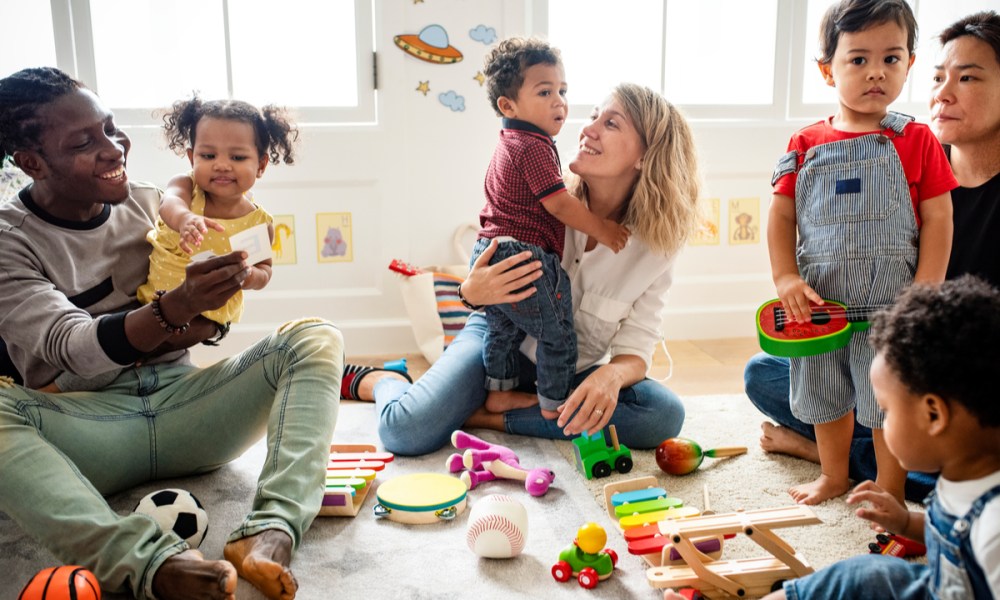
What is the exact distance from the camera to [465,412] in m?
2.10

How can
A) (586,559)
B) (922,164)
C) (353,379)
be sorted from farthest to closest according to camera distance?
(353,379) → (922,164) → (586,559)

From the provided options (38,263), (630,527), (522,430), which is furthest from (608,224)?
(38,263)

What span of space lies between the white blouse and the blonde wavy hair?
74 mm

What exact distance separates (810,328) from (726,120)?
179 cm

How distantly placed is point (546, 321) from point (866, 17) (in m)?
0.90

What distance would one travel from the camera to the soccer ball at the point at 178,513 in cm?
145

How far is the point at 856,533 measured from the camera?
1.56 meters

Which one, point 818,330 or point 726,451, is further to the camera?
point 726,451

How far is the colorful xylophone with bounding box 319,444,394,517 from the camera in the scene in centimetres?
166

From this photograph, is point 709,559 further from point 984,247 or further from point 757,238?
point 757,238

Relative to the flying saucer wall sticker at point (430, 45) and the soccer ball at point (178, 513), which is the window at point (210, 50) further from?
the soccer ball at point (178, 513)

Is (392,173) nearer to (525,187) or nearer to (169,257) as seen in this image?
(525,187)

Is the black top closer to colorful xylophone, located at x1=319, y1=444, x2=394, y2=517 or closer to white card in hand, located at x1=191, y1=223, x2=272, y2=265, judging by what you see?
colorful xylophone, located at x1=319, y1=444, x2=394, y2=517

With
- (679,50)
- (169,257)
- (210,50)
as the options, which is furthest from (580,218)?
(210,50)
